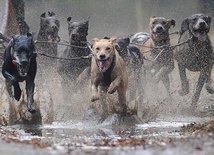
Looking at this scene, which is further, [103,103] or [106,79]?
[103,103]

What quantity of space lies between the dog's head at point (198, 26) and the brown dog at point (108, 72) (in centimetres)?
240

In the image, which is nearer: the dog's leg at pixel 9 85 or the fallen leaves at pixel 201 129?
the fallen leaves at pixel 201 129

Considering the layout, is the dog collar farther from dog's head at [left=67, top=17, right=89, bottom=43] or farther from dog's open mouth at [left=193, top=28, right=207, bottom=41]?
dog's open mouth at [left=193, top=28, right=207, bottom=41]

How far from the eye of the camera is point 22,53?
9211mm

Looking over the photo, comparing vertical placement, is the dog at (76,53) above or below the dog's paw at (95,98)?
above

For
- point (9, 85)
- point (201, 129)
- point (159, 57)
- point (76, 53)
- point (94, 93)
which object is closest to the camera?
point (201, 129)

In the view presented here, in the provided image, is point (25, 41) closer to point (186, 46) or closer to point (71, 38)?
point (71, 38)

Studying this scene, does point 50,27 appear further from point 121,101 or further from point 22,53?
point 22,53

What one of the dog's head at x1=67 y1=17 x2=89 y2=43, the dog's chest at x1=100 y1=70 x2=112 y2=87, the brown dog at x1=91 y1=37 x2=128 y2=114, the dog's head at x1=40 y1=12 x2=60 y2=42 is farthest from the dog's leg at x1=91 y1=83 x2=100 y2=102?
the dog's head at x1=40 y1=12 x2=60 y2=42

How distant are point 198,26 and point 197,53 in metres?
0.42

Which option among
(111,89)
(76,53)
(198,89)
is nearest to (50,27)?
(76,53)

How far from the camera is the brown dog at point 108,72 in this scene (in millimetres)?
10023

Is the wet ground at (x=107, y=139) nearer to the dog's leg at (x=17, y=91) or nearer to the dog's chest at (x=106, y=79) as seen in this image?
the dog's leg at (x=17, y=91)

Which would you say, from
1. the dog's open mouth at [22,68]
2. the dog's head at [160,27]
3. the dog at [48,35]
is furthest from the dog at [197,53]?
the dog's open mouth at [22,68]
